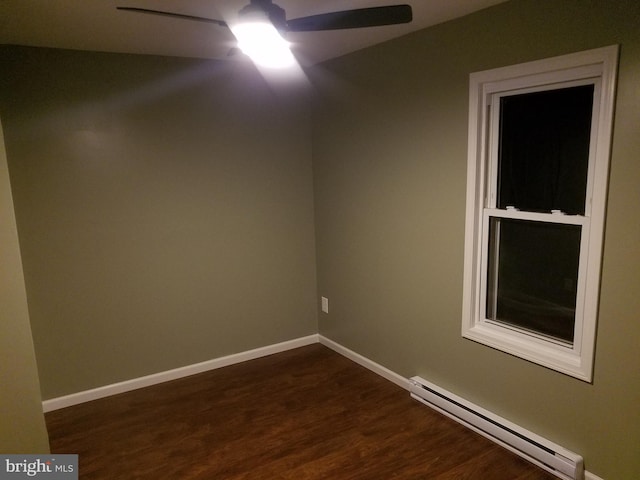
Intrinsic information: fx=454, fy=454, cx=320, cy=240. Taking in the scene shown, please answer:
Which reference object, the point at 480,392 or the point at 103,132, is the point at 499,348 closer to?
the point at 480,392

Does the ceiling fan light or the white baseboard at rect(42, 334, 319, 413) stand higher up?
the ceiling fan light

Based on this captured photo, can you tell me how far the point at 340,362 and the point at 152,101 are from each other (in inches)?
96.0

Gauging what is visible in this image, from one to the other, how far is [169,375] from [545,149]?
9.82 feet

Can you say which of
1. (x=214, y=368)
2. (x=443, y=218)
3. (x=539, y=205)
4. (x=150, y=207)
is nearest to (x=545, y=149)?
(x=539, y=205)

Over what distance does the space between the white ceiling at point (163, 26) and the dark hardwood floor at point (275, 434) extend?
237cm

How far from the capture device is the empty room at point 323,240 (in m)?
2.08

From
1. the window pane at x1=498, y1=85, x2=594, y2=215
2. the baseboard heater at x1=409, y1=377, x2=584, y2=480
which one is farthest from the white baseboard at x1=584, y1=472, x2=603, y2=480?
the window pane at x1=498, y1=85, x2=594, y2=215

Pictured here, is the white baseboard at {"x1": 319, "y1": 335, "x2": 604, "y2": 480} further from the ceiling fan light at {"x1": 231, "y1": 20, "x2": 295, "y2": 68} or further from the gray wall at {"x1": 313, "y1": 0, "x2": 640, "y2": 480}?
the ceiling fan light at {"x1": 231, "y1": 20, "x2": 295, "y2": 68}

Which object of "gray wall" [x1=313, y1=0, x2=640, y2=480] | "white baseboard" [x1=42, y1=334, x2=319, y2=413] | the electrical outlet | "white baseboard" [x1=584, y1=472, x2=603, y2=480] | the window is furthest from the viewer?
the electrical outlet

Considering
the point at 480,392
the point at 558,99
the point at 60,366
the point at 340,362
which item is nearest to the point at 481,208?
the point at 558,99

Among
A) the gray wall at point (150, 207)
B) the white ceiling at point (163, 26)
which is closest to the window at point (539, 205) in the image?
the white ceiling at point (163, 26)

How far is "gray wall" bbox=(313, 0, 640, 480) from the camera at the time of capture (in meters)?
1.99

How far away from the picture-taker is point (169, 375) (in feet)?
11.4

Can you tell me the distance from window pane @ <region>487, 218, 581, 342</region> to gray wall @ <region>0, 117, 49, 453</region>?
7.96 feet
